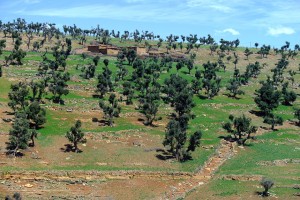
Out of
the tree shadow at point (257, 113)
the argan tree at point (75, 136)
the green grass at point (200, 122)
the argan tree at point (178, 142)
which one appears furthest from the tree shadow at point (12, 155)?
the tree shadow at point (257, 113)

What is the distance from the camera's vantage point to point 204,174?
56906 mm

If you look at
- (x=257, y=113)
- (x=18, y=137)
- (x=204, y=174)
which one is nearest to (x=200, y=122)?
(x=257, y=113)

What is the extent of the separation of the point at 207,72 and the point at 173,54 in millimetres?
53169

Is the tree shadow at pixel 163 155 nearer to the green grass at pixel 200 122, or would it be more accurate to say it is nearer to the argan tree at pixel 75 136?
the green grass at pixel 200 122

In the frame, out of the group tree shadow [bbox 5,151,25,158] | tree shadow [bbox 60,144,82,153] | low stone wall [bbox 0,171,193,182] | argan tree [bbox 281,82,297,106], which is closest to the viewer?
low stone wall [bbox 0,171,193,182]

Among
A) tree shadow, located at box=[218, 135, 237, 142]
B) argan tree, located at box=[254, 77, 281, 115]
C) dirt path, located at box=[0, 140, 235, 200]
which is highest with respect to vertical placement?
argan tree, located at box=[254, 77, 281, 115]

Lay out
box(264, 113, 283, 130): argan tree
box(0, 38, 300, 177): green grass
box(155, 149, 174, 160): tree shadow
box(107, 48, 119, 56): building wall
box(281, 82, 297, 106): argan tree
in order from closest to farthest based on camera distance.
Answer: box(0, 38, 300, 177): green grass → box(155, 149, 174, 160): tree shadow → box(264, 113, 283, 130): argan tree → box(281, 82, 297, 106): argan tree → box(107, 48, 119, 56): building wall

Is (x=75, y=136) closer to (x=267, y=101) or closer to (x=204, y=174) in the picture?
(x=204, y=174)

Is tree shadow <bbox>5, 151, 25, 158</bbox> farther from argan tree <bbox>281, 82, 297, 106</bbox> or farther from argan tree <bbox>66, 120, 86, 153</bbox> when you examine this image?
argan tree <bbox>281, 82, 297, 106</bbox>

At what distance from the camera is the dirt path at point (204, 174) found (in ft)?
163

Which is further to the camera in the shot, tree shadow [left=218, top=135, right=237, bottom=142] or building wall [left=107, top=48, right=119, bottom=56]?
building wall [left=107, top=48, right=119, bottom=56]

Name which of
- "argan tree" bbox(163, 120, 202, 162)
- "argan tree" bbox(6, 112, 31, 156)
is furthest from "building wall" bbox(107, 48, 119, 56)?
"argan tree" bbox(6, 112, 31, 156)

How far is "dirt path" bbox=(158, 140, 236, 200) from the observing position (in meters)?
49.8

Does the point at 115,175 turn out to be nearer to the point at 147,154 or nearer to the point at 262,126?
the point at 147,154
